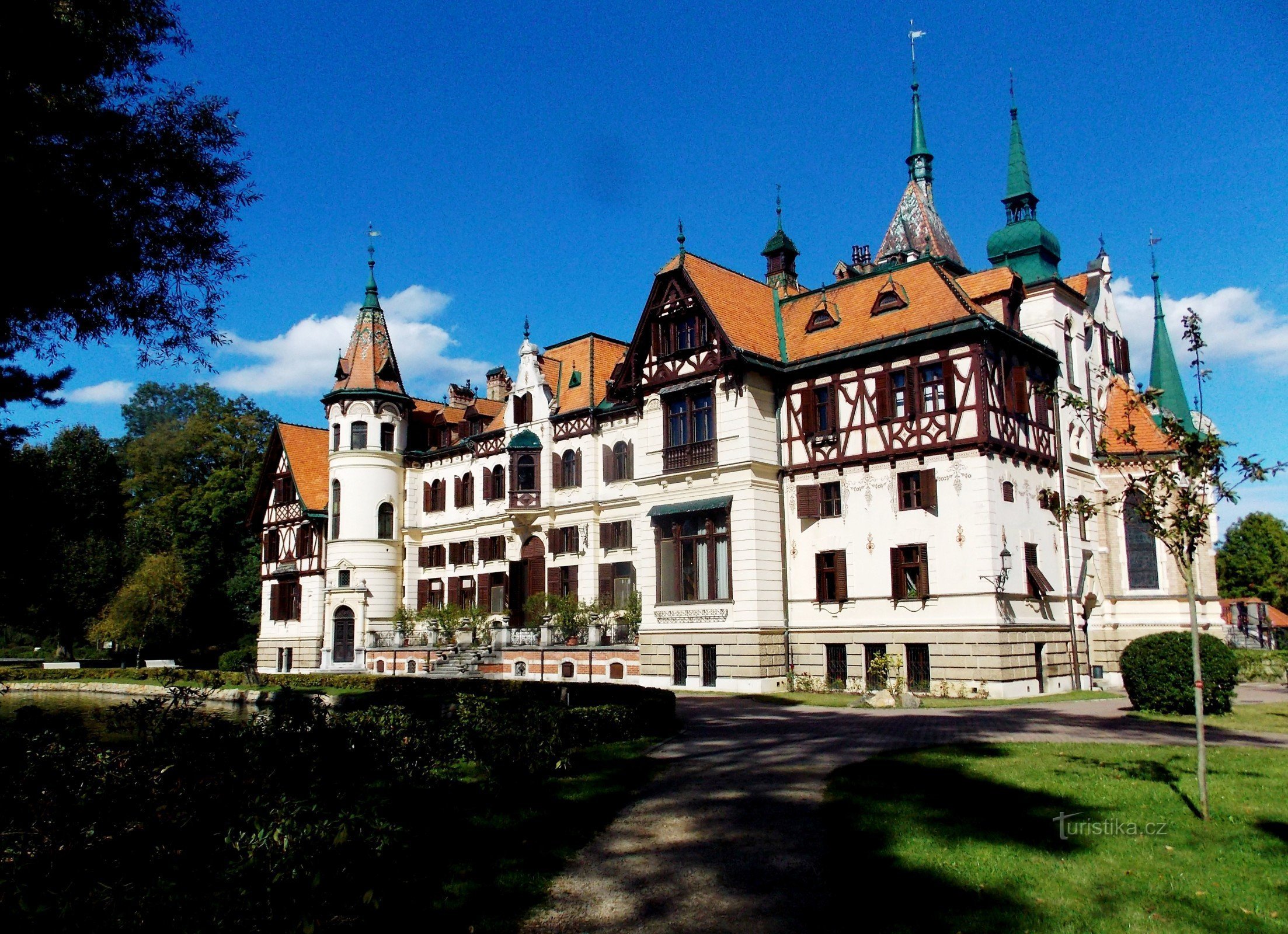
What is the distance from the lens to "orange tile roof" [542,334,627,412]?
136 ft

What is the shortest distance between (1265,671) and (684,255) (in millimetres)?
24434

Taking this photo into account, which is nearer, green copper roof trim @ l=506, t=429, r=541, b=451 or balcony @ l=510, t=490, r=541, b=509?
balcony @ l=510, t=490, r=541, b=509

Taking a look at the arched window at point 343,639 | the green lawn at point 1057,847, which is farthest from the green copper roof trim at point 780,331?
the arched window at point 343,639

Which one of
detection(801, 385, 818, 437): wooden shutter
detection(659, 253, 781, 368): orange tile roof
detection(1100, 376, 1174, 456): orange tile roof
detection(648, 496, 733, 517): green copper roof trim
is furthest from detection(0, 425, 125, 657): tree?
detection(1100, 376, 1174, 456): orange tile roof

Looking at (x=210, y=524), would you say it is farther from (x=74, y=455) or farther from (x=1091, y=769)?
(x=1091, y=769)

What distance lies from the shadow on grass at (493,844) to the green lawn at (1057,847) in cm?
275

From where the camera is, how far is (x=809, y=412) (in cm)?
3188

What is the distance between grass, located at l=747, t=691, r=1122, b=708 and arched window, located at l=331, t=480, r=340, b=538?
87.3 feet

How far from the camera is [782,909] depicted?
8336 mm

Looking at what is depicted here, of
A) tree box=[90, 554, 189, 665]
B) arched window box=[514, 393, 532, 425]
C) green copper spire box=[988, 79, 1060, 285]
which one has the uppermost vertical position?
green copper spire box=[988, 79, 1060, 285]

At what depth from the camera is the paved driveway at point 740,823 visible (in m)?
8.30

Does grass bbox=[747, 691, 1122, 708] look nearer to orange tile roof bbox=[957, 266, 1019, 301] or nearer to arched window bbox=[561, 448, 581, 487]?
orange tile roof bbox=[957, 266, 1019, 301]

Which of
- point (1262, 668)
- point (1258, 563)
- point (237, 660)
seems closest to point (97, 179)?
point (1262, 668)

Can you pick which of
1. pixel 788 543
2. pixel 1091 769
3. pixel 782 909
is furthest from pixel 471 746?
pixel 788 543
